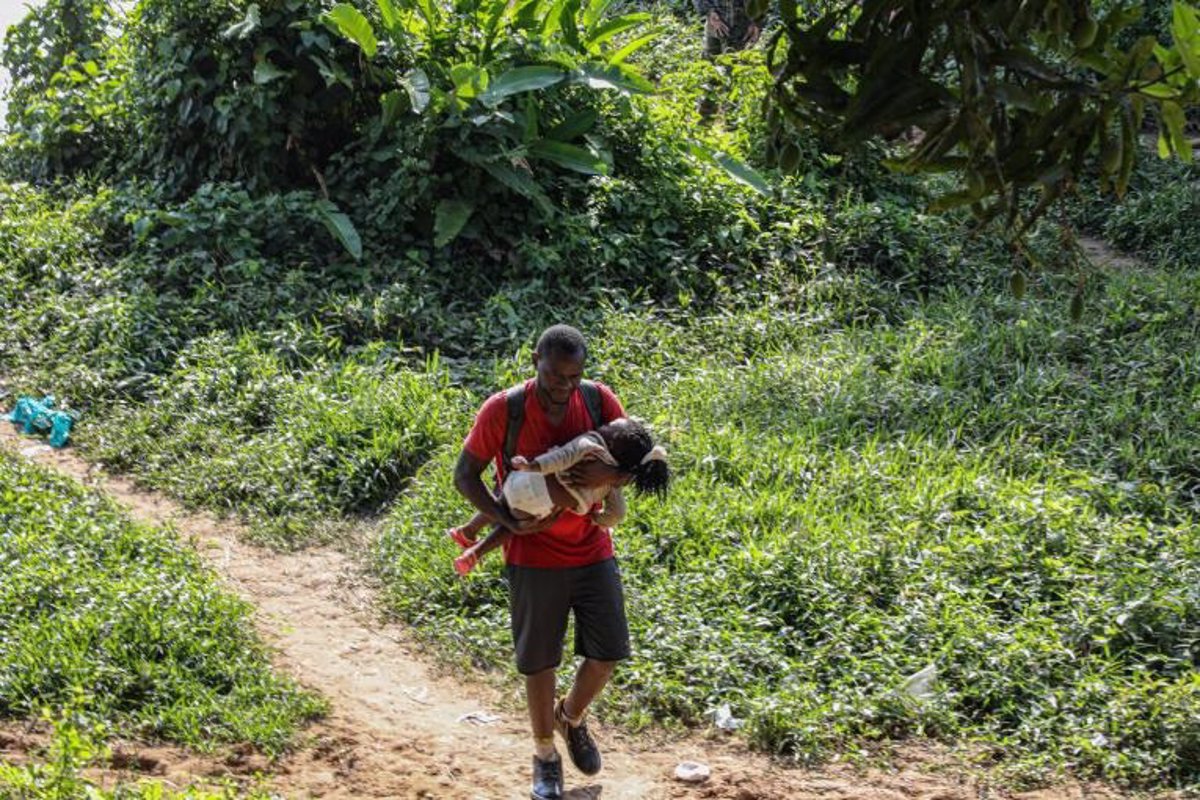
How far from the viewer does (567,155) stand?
933 centimetres

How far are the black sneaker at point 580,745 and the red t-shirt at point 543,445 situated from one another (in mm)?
642

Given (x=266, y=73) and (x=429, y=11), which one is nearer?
(x=266, y=73)

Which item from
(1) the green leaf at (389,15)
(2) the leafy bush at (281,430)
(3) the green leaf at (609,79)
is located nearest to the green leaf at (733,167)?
(3) the green leaf at (609,79)

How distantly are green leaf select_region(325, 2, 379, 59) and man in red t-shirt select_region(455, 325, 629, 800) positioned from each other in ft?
17.0

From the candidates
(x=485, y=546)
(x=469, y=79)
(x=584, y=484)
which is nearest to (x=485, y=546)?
(x=485, y=546)

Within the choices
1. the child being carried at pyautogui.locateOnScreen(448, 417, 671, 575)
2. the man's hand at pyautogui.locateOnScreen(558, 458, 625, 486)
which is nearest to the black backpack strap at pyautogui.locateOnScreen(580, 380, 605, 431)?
the child being carried at pyautogui.locateOnScreen(448, 417, 671, 575)

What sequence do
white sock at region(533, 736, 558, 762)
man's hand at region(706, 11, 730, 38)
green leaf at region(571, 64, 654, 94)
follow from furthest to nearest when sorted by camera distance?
man's hand at region(706, 11, 730, 38) → green leaf at region(571, 64, 654, 94) → white sock at region(533, 736, 558, 762)

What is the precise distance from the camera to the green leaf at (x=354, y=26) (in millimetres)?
8977

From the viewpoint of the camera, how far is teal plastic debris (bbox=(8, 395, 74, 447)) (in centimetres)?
788

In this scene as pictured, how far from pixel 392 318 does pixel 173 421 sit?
56.6 inches

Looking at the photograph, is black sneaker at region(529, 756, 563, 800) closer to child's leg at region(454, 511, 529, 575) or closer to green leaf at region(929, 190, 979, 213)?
child's leg at region(454, 511, 529, 575)

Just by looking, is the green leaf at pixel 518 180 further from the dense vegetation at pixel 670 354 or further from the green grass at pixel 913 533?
the green grass at pixel 913 533

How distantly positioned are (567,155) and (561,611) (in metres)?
5.28

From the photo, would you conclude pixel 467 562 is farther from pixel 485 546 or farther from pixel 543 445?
pixel 543 445
